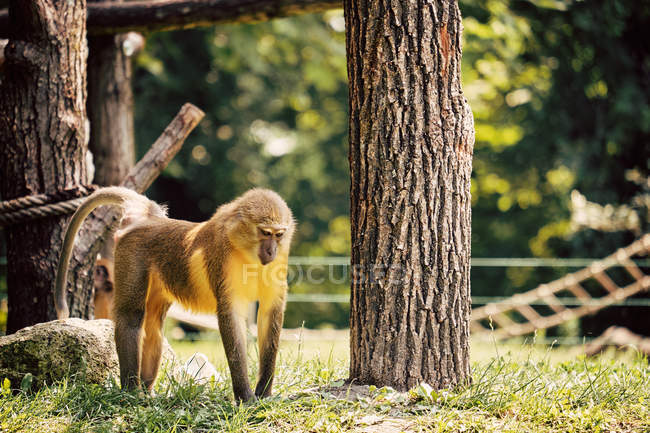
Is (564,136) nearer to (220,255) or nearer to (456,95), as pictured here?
(456,95)

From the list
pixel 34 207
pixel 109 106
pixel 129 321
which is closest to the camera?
pixel 129 321

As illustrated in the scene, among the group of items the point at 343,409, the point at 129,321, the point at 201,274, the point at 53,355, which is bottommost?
the point at 343,409

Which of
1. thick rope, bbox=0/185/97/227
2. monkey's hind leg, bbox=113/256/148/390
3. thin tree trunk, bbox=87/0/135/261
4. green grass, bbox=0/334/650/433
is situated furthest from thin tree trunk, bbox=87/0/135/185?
green grass, bbox=0/334/650/433

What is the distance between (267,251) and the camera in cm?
392

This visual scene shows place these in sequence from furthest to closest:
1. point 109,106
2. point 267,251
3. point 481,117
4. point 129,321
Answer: point 481,117, point 109,106, point 129,321, point 267,251

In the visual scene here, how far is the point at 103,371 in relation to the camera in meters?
4.49

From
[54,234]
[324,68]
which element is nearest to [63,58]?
[54,234]

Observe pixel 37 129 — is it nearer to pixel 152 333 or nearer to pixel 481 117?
pixel 152 333

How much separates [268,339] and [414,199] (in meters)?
1.28

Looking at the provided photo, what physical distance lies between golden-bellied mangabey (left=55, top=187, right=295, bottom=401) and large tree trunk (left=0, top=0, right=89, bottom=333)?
54 cm

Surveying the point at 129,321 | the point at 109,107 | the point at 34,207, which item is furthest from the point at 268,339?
the point at 109,107

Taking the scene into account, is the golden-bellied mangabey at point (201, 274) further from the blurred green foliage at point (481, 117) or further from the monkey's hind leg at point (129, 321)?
the blurred green foliage at point (481, 117)

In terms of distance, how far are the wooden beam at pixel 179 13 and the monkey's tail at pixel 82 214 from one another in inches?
94.1

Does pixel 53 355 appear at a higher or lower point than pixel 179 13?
lower
